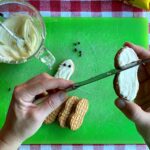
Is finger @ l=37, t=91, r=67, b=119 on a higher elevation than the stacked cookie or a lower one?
Result: higher

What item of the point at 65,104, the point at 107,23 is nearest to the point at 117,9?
the point at 107,23

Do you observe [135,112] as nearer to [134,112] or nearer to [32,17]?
[134,112]

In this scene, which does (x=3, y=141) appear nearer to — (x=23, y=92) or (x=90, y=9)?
(x=23, y=92)

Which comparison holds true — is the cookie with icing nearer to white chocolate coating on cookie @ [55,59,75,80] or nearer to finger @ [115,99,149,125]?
white chocolate coating on cookie @ [55,59,75,80]

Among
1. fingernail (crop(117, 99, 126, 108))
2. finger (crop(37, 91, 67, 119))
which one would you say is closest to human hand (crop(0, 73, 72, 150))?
finger (crop(37, 91, 67, 119))

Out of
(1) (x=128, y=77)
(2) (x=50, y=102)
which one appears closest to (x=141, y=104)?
(1) (x=128, y=77)
